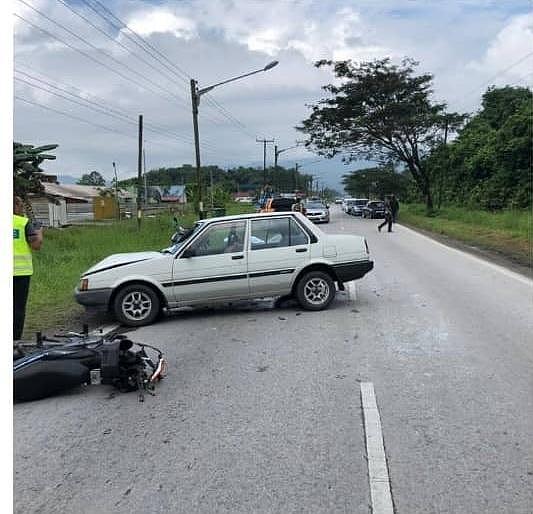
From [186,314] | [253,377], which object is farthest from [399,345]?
[186,314]

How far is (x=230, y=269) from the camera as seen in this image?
30.3 ft

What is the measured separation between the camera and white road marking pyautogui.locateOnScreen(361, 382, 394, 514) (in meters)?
3.56

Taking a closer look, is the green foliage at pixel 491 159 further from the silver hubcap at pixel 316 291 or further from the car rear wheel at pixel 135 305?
the car rear wheel at pixel 135 305

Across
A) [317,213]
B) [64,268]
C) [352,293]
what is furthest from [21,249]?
[317,213]

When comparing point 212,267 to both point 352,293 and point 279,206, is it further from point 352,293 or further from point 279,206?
point 279,206

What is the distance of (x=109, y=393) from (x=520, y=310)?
6.29m

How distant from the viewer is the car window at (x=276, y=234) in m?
9.53

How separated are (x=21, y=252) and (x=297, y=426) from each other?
3964 mm

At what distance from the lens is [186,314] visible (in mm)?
9758

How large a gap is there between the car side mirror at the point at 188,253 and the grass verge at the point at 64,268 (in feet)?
5.98

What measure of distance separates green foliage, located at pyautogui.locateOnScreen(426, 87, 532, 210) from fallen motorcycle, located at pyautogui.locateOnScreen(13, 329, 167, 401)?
106 ft

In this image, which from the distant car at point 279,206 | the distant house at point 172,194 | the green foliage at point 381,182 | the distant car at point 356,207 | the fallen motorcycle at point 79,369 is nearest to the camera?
the fallen motorcycle at point 79,369

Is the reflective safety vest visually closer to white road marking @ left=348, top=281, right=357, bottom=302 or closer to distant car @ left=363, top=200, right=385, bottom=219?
white road marking @ left=348, top=281, right=357, bottom=302

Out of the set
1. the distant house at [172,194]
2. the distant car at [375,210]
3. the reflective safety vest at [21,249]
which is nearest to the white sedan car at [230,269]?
the reflective safety vest at [21,249]
